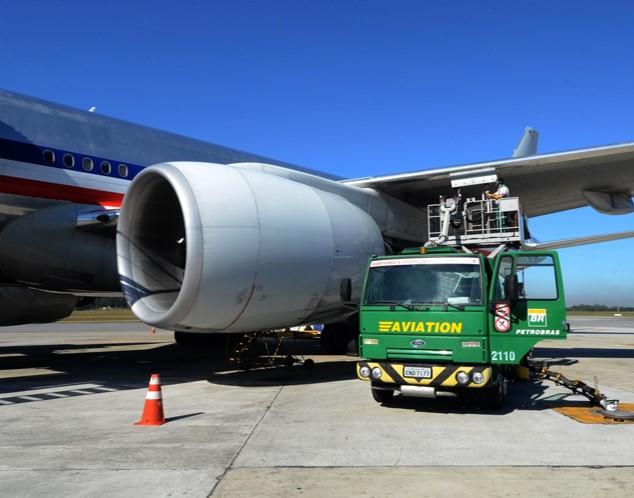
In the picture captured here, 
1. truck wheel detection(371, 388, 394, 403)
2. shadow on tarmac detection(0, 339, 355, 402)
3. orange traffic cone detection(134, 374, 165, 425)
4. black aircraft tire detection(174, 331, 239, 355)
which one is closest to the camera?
orange traffic cone detection(134, 374, 165, 425)

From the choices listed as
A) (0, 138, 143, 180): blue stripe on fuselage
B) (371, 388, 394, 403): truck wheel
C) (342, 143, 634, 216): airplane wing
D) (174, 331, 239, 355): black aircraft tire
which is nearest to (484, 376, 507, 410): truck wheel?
(371, 388, 394, 403): truck wheel

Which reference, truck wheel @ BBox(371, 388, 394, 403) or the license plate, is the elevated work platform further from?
the license plate

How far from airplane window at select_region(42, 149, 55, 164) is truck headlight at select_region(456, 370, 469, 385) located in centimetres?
761

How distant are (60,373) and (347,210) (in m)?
6.33

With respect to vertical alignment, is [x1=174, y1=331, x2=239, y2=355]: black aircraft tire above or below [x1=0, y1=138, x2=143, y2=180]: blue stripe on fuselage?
below

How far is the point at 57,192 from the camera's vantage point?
9984 mm

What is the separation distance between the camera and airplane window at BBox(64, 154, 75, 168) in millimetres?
10170

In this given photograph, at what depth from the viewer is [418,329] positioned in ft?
23.2

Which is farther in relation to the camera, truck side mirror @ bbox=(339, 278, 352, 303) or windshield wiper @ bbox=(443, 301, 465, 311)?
truck side mirror @ bbox=(339, 278, 352, 303)

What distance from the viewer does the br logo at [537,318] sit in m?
7.05

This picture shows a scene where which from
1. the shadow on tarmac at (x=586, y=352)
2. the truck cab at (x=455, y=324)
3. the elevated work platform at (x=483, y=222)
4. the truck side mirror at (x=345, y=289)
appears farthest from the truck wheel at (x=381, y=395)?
the shadow on tarmac at (x=586, y=352)

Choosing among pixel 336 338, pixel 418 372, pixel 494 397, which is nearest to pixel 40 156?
pixel 418 372

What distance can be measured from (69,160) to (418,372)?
7.16 metres

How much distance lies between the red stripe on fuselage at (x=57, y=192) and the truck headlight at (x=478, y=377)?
7.32 meters
